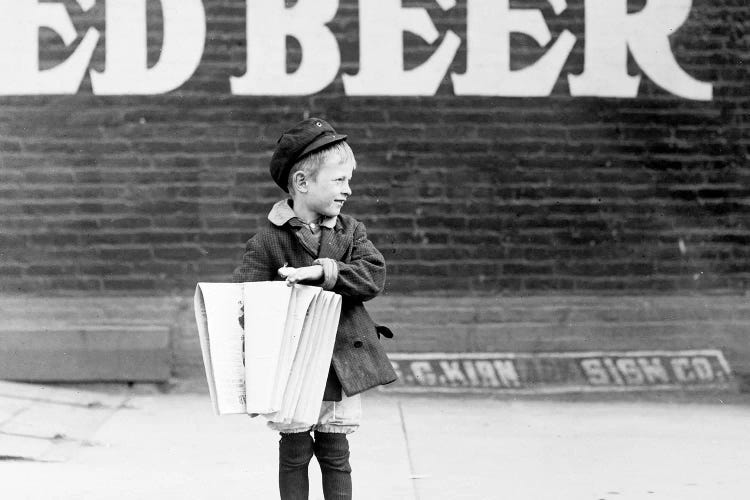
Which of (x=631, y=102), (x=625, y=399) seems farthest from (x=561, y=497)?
(x=631, y=102)

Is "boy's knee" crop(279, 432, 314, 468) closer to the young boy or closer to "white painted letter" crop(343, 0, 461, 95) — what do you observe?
the young boy

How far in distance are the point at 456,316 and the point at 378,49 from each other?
5.71ft

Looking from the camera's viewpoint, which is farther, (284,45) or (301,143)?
(284,45)

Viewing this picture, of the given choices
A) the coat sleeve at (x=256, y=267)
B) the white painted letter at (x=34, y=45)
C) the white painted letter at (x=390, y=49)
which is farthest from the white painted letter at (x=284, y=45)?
the coat sleeve at (x=256, y=267)

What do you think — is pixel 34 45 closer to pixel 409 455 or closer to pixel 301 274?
pixel 409 455

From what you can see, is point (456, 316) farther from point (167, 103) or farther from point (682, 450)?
point (167, 103)

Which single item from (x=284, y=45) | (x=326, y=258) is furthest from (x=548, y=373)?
(x=326, y=258)

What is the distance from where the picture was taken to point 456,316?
Answer: 6.66m

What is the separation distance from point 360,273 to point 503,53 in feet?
11.1

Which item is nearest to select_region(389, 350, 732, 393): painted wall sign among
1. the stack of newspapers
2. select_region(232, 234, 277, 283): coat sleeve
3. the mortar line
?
the mortar line

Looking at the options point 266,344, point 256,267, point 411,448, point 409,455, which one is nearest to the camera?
point 266,344

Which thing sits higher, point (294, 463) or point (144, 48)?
point (144, 48)

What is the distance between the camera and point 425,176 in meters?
6.68

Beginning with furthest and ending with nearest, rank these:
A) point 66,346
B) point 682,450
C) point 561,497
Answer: point 66,346
point 682,450
point 561,497
